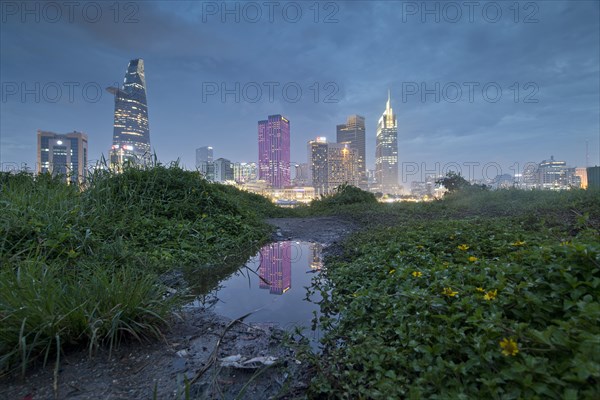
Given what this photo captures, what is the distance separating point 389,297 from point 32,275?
279 centimetres

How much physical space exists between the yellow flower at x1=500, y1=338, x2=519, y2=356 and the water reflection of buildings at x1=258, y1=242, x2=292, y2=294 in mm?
2399

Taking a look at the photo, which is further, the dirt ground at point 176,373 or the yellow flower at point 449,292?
the yellow flower at point 449,292

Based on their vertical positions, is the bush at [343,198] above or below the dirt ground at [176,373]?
above

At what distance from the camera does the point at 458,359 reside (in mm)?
1510

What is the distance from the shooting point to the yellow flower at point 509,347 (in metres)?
1.28

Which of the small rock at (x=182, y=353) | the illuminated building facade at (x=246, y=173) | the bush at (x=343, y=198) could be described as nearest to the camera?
the small rock at (x=182, y=353)

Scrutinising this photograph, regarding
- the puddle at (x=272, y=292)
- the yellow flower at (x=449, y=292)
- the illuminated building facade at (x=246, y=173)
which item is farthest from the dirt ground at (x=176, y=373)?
the illuminated building facade at (x=246, y=173)

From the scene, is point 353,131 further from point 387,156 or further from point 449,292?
point 449,292

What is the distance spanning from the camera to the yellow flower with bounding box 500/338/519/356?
1275 millimetres

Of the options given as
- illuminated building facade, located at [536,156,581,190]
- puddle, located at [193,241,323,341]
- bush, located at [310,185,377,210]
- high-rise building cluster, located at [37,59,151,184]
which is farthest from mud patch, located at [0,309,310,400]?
illuminated building facade, located at [536,156,581,190]

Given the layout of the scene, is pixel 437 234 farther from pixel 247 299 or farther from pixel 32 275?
pixel 32 275

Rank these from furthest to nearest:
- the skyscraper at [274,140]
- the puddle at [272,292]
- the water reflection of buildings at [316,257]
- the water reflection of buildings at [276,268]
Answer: the skyscraper at [274,140]
the water reflection of buildings at [316,257]
the water reflection of buildings at [276,268]
the puddle at [272,292]

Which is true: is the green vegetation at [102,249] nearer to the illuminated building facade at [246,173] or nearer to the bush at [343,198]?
the bush at [343,198]

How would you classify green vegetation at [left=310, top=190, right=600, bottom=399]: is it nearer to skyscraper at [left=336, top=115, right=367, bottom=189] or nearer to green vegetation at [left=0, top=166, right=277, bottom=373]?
green vegetation at [left=0, top=166, right=277, bottom=373]
